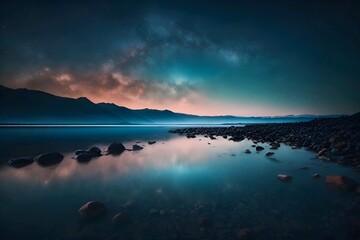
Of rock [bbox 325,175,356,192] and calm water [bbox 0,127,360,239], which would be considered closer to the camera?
calm water [bbox 0,127,360,239]

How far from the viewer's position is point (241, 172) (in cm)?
918

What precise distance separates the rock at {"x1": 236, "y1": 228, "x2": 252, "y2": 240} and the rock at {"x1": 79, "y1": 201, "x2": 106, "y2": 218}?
353 centimetres

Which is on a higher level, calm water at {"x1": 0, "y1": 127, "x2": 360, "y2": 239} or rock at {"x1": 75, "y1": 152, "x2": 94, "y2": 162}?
rock at {"x1": 75, "y1": 152, "x2": 94, "y2": 162}

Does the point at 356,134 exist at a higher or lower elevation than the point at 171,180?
higher

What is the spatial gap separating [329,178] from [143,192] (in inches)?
289

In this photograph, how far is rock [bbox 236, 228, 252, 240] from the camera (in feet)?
12.6

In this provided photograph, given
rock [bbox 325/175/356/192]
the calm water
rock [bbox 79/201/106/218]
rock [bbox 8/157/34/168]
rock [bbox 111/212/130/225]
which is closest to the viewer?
the calm water

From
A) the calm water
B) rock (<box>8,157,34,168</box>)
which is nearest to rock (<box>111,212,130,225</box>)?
the calm water

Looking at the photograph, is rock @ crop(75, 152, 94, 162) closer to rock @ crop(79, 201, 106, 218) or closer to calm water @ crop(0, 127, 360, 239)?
calm water @ crop(0, 127, 360, 239)

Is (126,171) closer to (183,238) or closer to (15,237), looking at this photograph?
(15,237)

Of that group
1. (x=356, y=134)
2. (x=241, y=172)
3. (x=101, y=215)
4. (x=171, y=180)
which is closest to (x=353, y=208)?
(x=241, y=172)

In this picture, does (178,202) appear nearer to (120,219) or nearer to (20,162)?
(120,219)

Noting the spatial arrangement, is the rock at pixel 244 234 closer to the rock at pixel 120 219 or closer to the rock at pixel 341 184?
the rock at pixel 120 219

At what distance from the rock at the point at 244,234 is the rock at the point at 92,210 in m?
3.53
